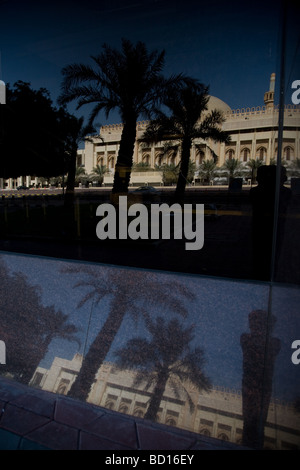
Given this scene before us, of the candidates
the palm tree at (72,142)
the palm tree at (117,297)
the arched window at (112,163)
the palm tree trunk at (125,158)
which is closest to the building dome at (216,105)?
the palm tree trunk at (125,158)

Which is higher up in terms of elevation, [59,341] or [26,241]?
[26,241]

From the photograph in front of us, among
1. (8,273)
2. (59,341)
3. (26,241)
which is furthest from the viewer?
(26,241)

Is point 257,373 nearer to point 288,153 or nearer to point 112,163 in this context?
point 288,153

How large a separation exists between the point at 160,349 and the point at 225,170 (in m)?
2.08

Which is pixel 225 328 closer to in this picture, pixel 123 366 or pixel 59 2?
pixel 123 366

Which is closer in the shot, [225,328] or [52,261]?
[225,328]

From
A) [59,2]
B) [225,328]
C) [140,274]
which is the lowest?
[225,328]

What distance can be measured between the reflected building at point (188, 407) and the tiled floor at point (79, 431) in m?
0.12

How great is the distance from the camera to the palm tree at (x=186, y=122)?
11.6 ft

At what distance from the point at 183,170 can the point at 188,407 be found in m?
2.53

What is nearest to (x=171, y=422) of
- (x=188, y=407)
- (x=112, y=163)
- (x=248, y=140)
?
(x=188, y=407)

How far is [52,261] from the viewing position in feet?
13.2

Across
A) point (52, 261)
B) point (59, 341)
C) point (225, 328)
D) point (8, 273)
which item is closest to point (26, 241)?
point (8, 273)

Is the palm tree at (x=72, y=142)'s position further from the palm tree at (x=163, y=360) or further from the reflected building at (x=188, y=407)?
the reflected building at (x=188, y=407)
